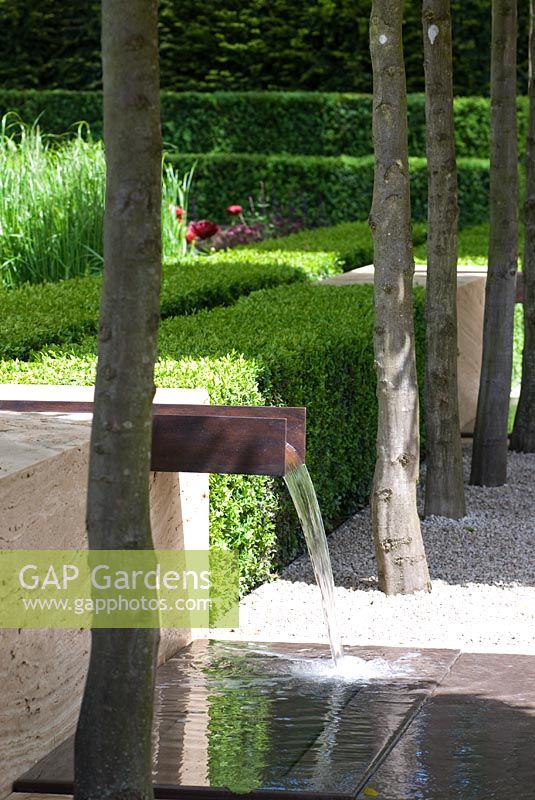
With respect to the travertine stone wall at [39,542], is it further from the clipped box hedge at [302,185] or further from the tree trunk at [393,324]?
the clipped box hedge at [302,185]

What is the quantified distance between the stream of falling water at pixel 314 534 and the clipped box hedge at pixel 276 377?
41 cm

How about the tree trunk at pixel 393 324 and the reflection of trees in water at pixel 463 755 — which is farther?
the tree trunk at pixel 393 324

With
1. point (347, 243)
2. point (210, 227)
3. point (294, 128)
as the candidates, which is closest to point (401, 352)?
point (347, 243)

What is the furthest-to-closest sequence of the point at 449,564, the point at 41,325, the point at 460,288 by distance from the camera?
the point at 460,288 → the point at 41,325 → the point at 449,564

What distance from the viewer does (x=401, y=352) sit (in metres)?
5.14

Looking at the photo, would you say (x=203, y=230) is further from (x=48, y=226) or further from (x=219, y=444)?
(x=219, y=444)

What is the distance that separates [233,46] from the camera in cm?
2034

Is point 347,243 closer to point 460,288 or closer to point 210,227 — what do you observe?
point 210,227

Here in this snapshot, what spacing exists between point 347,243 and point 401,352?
5.95m

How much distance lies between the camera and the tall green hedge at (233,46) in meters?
19.8

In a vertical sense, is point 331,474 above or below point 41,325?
below

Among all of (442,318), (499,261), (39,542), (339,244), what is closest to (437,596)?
(442,318)

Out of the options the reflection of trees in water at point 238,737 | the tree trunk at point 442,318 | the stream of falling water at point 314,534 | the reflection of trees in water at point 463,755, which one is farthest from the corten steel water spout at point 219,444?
the tree trunk at point 442,318

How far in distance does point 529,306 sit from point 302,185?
9346 millimetres
